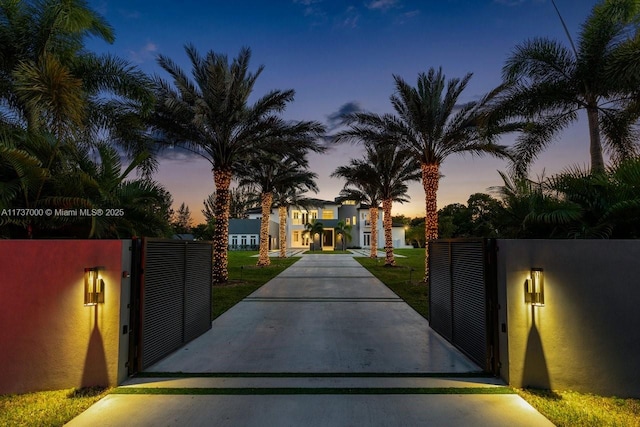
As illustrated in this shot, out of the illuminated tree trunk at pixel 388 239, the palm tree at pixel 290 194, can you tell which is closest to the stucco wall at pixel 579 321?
the illuminated tree trunk at pixel 388 239

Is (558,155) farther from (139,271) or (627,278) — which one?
(139,271)

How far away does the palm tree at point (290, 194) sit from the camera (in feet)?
70.5

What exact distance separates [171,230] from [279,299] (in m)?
3.74

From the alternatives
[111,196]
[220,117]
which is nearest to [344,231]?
[220,117]

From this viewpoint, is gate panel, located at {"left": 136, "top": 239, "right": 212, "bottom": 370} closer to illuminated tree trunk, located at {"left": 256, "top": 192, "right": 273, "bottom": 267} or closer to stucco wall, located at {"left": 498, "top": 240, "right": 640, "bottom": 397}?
stucco wall, located at {"left": 498, "top": 240, "right": 640, "bottom": 397}

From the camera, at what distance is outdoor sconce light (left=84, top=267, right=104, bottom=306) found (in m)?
3.78

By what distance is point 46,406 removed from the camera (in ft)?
11.2

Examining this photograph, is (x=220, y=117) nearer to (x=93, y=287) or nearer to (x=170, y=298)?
(x=170, y=298)

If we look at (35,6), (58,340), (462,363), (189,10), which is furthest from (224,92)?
(462,363)

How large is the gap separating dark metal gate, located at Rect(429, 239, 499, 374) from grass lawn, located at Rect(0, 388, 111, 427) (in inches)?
191

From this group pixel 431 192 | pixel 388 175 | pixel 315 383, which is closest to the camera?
pixel 315 383

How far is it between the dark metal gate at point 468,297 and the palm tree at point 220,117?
8.20m

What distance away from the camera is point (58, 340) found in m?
3.80

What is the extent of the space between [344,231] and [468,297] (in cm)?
3751
